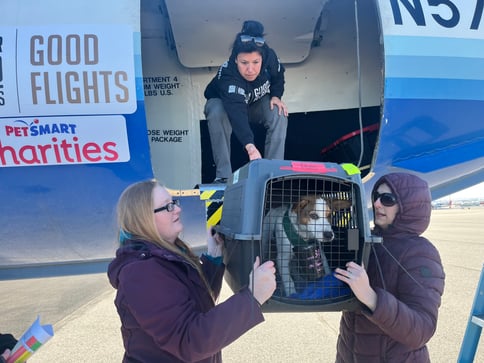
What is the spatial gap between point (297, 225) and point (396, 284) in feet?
1.48

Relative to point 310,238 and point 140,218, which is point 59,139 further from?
point 310,238

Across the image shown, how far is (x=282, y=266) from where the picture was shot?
4.87 ft

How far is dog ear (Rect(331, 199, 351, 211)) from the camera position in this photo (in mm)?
1563

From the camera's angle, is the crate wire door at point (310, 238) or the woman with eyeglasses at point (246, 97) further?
the woman with eyeglasses at point (246, 97)

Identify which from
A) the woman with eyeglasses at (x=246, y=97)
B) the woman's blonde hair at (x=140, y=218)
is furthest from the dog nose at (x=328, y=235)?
the woman with eyeglasses at (x=246, y=97)

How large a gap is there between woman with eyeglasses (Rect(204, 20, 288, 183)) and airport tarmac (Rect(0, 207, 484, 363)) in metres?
1.64

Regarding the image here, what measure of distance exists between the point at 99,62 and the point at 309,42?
257cm

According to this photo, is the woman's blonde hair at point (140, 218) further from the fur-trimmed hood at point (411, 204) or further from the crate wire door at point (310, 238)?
the fur-trimmed hood at point (411, 204)

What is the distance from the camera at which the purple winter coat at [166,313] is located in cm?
111

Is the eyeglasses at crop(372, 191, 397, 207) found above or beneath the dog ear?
above

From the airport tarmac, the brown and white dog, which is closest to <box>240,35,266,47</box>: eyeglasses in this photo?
the brown and white dog

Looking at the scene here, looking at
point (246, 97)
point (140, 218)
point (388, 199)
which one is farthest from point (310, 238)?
point (246, 97)

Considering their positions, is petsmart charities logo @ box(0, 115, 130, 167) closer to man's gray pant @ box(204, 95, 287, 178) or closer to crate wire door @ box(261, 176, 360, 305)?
man's gray pant @ box(204, 95, 287, 178)

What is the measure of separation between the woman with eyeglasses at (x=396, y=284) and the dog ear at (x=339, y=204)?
0.48ft
